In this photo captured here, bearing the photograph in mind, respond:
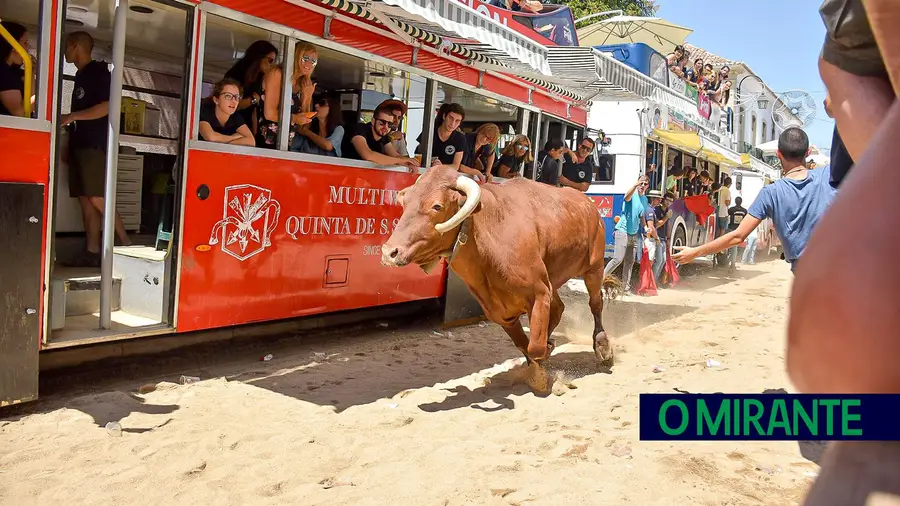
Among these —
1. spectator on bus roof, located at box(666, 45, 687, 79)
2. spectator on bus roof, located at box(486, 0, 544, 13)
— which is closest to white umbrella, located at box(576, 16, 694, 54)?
spectator on bus roof, located at box(666, 45, 687, 79)

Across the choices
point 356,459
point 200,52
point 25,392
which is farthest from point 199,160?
point 356,459

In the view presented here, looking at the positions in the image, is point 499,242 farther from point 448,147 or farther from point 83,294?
point 83,294

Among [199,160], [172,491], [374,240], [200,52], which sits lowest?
[172,491]

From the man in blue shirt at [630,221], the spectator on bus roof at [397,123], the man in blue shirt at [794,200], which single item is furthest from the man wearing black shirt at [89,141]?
the man in blue shirt at [630,221]

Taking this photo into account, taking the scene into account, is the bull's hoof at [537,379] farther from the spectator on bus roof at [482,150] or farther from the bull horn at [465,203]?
the spectator on bus roof at [482,150]

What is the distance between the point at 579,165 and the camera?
10.8 meters

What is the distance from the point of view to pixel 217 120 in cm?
583

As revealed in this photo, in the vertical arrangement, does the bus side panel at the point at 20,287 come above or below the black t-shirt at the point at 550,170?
below

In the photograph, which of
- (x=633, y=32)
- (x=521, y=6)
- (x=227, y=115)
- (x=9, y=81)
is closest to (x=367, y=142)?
(x=227, y=115)

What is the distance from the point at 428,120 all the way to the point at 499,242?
2.71m

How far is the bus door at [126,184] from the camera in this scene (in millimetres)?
4910

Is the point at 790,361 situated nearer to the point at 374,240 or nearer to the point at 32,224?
the point at 32,224

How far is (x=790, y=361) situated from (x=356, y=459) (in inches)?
153

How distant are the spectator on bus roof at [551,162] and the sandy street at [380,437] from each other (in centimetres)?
339
